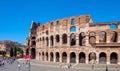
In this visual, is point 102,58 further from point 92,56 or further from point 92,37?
point 92,37

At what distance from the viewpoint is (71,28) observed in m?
48.6

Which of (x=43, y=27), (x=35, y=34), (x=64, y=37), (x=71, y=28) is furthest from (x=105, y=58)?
(x=35, y=34)

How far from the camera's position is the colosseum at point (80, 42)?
43.4 meters

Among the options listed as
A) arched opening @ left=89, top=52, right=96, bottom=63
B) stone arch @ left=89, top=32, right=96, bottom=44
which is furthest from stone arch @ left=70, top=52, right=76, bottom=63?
stone arch @ left=89, top=32, right=96, bottom=44

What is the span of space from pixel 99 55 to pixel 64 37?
13.6 metres

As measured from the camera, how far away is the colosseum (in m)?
43.4

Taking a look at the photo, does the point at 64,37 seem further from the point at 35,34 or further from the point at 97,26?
the point at 35,34

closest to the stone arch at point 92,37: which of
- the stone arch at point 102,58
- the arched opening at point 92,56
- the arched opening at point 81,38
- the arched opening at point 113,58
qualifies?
the arched opening at point 81,38

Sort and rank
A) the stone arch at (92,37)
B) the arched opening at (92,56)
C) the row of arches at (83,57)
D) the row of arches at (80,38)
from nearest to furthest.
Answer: the row of arches at (83,57) < the arched opening at (92,56) < the row of arches at (80,38) < the stone arch at (92,37)

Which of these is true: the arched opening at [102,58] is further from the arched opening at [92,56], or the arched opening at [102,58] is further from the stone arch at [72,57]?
the stone arch at [72,57]

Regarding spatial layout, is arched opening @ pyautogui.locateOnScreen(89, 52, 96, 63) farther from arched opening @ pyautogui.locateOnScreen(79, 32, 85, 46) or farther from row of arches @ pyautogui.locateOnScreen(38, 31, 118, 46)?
arched opening @ pyautogui.locateOnScreen(79, 32, 85, 46)

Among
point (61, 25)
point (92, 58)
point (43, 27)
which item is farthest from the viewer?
point (43, 27)

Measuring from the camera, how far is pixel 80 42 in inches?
1984

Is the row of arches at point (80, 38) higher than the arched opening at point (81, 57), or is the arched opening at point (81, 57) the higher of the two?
the row of arches at point (80, 38)
